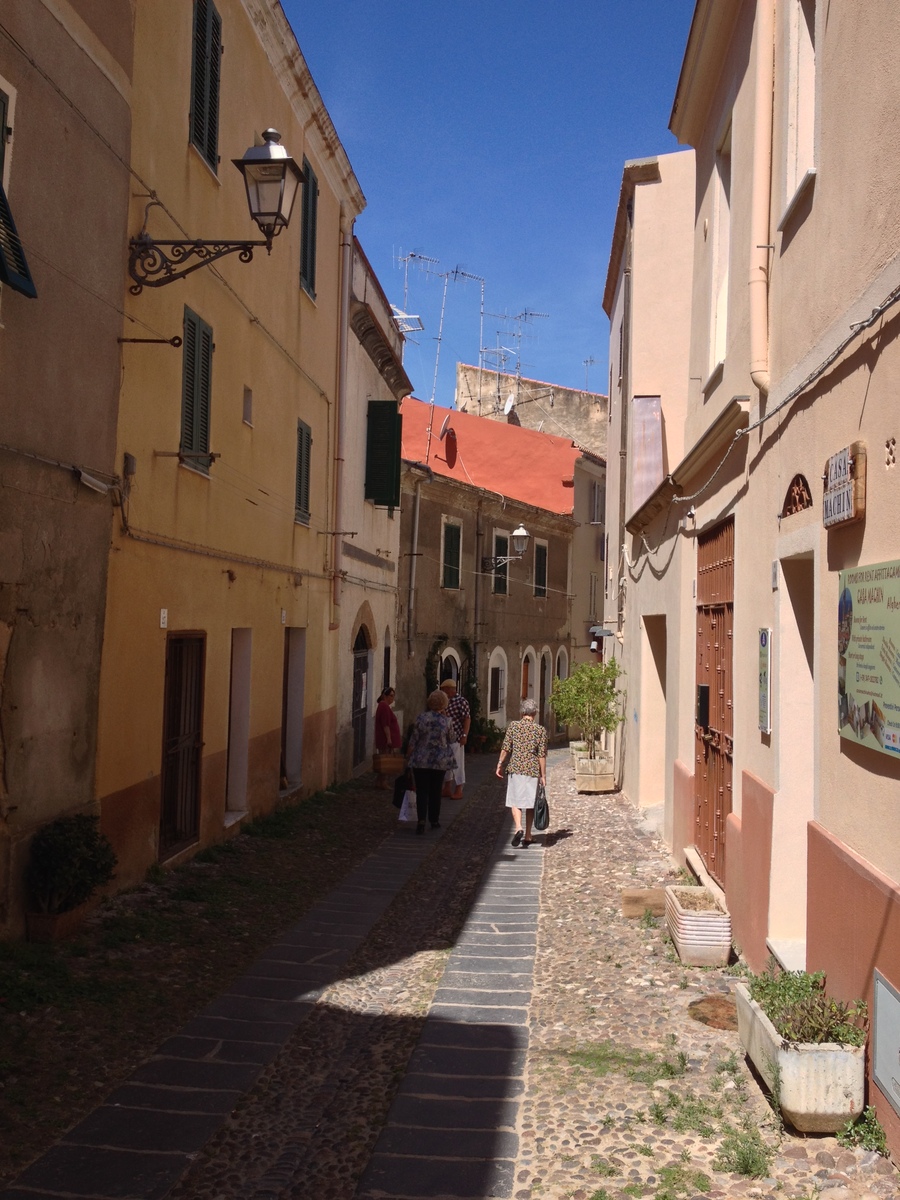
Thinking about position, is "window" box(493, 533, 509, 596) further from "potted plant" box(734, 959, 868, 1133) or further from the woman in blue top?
"potted plant" box(734, 959, 868, 1133)

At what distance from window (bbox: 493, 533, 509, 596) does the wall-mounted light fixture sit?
20220 millimetres

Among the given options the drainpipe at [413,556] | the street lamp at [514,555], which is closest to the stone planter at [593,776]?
the drainpipe at [413,556]

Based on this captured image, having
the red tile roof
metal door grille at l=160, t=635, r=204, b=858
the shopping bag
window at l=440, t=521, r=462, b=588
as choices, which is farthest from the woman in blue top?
the red tile roof

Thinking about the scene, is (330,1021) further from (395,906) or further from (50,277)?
(50,277)

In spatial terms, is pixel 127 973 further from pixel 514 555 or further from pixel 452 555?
pixel 514 555

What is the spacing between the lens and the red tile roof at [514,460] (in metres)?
32.3

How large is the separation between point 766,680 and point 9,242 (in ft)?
16.0

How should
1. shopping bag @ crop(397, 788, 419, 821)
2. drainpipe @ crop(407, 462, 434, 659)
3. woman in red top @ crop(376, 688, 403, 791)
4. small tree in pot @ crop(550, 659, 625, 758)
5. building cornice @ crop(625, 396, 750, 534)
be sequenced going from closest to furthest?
building cornice @ crop(625, 396, 750, 534)
shopping bag @ crop(397, 788, 419, 821)
small tree in pot @ crop(550, 659, 625, 758)
woman in red top @ crop(376, 688, 403, 791)
drainpipe @ crop(407, 462, 434, 659)

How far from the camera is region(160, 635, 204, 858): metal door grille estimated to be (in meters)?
9.27

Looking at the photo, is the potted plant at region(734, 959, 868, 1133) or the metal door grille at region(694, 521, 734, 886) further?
the metal door grille at region(694, 521, 734, 886)

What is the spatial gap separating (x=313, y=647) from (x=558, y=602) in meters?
18.9

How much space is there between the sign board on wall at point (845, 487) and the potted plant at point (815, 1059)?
197 centimetres

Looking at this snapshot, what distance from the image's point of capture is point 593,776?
16.4 meters

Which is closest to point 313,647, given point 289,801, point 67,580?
point 289,801
